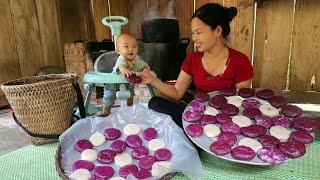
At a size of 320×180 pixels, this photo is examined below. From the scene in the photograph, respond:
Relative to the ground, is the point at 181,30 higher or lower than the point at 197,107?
higher

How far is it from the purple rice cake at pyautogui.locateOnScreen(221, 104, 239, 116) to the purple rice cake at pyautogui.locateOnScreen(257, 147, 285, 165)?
244 mm

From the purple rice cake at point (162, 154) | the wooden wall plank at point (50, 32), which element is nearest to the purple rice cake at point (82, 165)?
the purple rice cake at point (162, 154)

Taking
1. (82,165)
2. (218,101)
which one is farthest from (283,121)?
(82,165)

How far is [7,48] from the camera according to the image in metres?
2.53

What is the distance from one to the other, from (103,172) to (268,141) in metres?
0.70

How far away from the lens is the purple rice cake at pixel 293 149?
3.48 ft

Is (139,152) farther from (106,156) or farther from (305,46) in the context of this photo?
(305,46)

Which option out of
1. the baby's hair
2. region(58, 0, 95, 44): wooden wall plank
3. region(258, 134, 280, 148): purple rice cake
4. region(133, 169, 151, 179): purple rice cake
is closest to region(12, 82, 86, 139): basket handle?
region(133, 169, 151, 179): purple rice cake

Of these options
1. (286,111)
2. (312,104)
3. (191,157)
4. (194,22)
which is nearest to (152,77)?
(194,22)

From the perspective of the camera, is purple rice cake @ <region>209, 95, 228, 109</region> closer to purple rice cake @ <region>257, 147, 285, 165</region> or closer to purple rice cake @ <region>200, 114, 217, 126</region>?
purple rice cake @ <region>200, 114, 217, 126</region>

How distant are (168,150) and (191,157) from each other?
0.43 ft

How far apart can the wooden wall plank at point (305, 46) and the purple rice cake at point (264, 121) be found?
1169mm

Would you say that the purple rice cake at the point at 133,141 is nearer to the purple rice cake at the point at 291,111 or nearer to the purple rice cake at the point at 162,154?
the purple rice cake at the point at 162,154

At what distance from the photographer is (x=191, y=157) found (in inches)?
47.4
